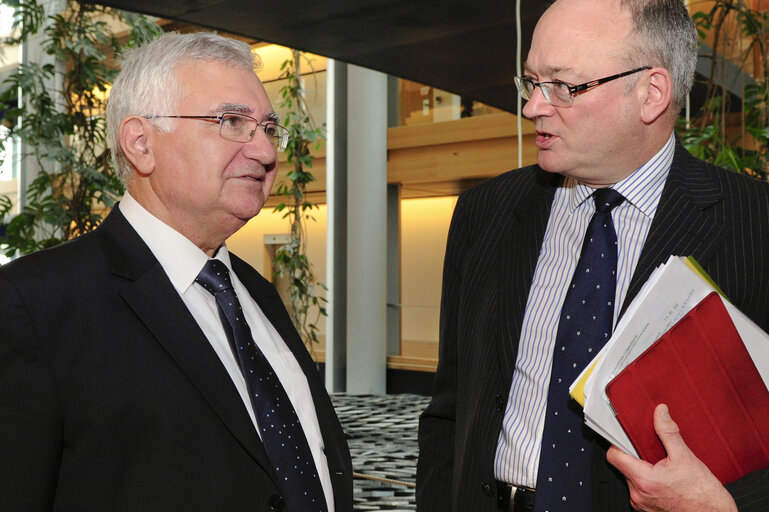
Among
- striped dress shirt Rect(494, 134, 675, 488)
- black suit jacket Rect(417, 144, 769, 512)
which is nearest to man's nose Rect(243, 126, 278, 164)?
black suit jacket Rect(417, 144, 769, 512)

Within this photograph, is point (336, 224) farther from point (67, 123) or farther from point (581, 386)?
point (581, 386)

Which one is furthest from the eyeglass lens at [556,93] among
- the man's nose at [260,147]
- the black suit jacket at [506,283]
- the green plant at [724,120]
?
the green plant at [724,120]

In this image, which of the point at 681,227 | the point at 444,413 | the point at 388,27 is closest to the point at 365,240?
the point at 388,27

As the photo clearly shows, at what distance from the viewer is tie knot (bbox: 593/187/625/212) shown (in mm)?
1729

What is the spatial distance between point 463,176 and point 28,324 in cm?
816

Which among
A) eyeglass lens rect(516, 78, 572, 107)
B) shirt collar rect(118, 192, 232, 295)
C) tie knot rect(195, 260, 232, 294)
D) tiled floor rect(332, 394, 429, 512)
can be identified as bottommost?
tiled floor rect(332, 394, 429, 512)

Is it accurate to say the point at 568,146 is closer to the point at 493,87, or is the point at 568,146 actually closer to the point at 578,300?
the point at 578,300

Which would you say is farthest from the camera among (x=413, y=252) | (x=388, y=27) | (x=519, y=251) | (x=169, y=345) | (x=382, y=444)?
(x=413, y=252)

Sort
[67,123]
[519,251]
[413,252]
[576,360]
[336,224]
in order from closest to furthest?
1. [576,360]
2. [519,251]
3. [67,123]
4. [336,224]
5. [413,252]

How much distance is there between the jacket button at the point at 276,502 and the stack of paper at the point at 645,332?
0.57 m

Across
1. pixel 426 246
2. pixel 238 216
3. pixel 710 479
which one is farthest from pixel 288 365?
pixel 426 246

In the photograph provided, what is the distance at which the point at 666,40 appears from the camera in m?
1.76

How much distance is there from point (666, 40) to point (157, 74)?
3.51ft

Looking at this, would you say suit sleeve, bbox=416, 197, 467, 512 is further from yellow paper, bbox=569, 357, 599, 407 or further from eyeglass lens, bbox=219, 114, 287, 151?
yellow paper, bbox=569, 357, 599, 407
